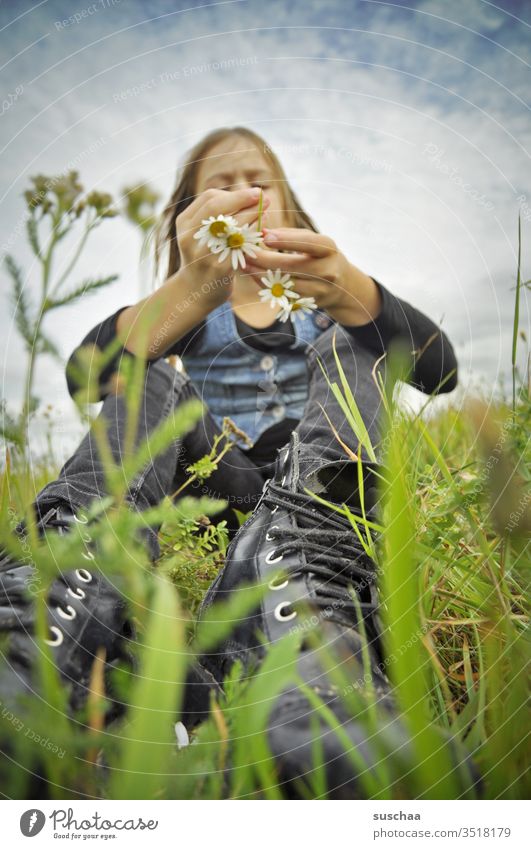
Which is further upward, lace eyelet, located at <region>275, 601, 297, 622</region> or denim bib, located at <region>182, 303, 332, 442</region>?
denim bib, located at <region>182, 303, 332, 442</region>

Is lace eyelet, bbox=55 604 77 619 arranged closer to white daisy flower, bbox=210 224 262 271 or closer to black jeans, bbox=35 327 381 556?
black jeans, bbox=35 327 381 556

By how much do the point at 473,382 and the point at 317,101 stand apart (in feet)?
1.19

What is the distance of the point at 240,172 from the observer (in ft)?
2.65

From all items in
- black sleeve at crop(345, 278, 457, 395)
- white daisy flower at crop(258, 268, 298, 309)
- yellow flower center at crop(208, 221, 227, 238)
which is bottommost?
black sleeve at crop(345, 278, 457, 395)

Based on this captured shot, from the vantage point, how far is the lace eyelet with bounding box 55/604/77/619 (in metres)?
0.39

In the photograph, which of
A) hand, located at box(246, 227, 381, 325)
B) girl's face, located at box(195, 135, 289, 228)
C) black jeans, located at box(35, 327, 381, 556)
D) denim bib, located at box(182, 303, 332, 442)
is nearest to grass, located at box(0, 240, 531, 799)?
black jeans, located at box(35, 327, 381, 556)

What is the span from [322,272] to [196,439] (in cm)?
28

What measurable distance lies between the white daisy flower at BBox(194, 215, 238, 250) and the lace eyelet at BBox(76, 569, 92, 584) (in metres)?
0.38

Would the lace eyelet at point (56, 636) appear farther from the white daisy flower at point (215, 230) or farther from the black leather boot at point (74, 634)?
the white daisy flower at point (215, 230)

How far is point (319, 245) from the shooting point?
0.58 meters

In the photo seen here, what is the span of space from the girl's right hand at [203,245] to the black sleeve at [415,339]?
7.1 inches

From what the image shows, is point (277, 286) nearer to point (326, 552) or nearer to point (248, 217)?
point (248, 217)

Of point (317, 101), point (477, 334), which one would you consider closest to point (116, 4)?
point (317, 101)

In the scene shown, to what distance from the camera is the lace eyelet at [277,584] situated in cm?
41
